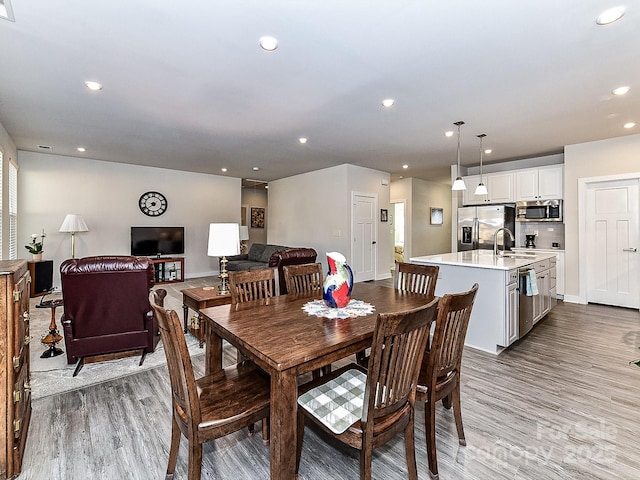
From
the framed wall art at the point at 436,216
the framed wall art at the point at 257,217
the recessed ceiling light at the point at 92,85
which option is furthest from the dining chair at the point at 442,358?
the framed wall art at the point at 257,217

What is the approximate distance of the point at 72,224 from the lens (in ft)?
18.3

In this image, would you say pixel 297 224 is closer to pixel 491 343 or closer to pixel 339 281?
pixel 491 343

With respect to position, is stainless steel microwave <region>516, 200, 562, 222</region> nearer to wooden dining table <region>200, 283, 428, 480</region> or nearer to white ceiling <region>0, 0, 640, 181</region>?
white ceiling <region>0, 0, 640, 181</region>

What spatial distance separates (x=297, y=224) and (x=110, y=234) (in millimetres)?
4161

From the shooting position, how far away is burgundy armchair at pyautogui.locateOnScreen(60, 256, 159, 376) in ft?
8.46

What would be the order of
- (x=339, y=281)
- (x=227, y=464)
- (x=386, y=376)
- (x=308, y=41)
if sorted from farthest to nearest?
1. (x=308, y=41)
2. (x=339, y=281)
3. (x=227, y=464)
4. (x=386, y=376)

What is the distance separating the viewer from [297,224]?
26.0ft

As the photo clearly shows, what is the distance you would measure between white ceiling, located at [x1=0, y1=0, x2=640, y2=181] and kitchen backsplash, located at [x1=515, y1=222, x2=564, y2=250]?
1705mm

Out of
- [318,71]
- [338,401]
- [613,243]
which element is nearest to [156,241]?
[318,71]

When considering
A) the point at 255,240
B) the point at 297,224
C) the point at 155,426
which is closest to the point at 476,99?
the point at 155,426

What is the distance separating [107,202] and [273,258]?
Result: 4125 millimetres

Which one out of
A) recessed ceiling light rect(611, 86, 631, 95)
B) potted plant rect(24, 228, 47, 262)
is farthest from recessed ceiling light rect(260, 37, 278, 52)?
potted plant rect(24, 228, 47, 262)

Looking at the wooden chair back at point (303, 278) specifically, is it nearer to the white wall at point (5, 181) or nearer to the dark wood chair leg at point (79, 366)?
the dark wood chair leg at point (79, 366)

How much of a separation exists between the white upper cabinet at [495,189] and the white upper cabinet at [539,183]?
13cm
